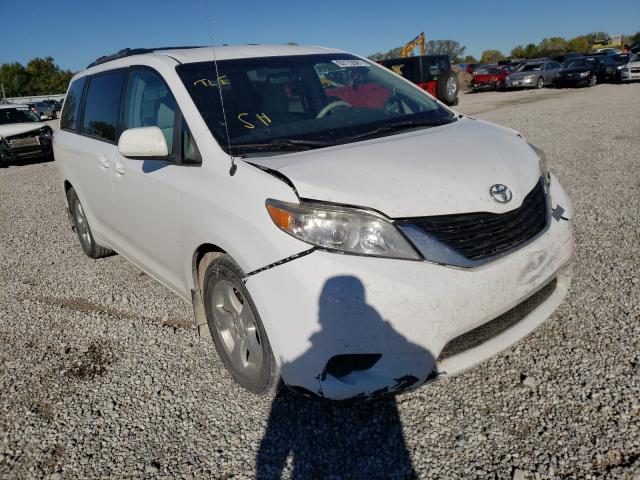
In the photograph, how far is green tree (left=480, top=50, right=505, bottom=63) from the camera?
108 meters

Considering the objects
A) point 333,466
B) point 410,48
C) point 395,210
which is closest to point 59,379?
point 333,466

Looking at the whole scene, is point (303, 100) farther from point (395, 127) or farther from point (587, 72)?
point (587, 72)

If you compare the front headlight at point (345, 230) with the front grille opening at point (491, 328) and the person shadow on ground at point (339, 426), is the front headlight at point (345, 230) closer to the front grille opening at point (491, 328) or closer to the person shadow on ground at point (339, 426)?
the person shadow on ground at point (339, 426)

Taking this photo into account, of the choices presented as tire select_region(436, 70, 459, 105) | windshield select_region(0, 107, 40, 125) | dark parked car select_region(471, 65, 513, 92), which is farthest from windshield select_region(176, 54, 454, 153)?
dark parked car select_region(471, 65, 513, 92)

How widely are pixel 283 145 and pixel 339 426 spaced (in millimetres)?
1472

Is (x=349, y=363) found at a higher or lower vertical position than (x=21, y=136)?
lower

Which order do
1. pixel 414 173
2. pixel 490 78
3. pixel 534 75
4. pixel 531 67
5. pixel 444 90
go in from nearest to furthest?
1. pixel 414 173
2. pixel 444 90
3. pixel 534 75
4. pixel 531 67
5. pixel 490 78

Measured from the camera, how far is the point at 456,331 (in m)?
2.17

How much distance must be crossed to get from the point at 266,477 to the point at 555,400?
1.46m

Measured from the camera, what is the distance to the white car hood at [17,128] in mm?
13188

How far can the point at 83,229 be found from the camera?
203 inches

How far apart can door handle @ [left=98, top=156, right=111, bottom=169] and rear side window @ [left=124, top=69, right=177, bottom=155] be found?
0.34 m

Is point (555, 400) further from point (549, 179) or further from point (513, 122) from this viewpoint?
point (513, 122)

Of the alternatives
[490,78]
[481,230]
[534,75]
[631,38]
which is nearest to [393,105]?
[481,230]
